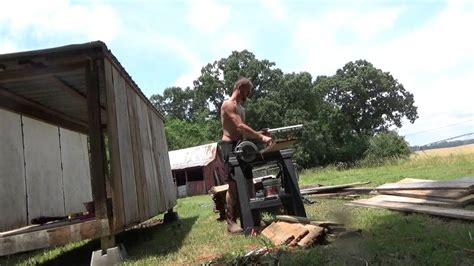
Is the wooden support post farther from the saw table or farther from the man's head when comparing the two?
the man's head

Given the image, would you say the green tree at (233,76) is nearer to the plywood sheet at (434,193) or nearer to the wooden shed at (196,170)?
the wooden shed at (196,170)

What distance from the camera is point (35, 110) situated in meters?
9.52

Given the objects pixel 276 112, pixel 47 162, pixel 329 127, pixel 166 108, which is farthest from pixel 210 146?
pixel 166 108

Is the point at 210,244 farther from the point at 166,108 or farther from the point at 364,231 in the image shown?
the point at 166,108

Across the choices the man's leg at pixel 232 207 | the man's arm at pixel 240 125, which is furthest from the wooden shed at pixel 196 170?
the man's arm at pixel 240 125

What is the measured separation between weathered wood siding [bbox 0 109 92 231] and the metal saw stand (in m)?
5.21

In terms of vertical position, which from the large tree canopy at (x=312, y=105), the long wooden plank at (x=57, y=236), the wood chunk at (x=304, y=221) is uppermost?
the large tree canopy at (x=312, y=105)

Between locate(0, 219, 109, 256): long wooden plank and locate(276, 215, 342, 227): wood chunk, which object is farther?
locate(0, 219, 109, 256): long wooden plank

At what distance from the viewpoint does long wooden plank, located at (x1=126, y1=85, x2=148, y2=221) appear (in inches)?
Answer: 274

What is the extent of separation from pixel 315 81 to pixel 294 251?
217 ft

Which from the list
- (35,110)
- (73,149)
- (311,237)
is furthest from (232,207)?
(73,149)

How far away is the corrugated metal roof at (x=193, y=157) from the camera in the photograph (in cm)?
3822

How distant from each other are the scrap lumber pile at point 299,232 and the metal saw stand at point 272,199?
562mm

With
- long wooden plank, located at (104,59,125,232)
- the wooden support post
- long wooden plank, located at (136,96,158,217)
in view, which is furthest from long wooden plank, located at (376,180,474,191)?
the wooden support post
